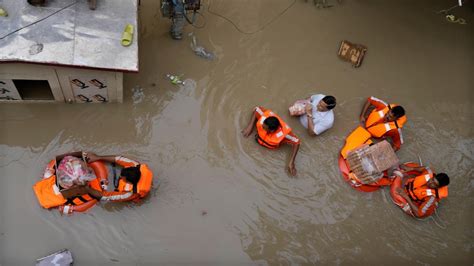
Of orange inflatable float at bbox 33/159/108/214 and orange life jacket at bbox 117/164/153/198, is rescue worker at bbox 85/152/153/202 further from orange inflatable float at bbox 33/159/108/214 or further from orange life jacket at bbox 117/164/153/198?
orange inflatable float at bbox 33/159/108/214

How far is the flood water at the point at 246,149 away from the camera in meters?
5.93

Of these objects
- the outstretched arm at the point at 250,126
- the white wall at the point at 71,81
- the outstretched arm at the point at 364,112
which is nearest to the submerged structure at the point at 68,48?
the white wall at the point at 71,81

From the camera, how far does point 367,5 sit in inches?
345

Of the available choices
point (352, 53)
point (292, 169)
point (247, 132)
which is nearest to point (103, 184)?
point (247, 132)

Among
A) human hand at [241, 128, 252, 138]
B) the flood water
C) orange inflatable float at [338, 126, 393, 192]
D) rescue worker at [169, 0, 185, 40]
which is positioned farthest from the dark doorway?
orange inflatable float at [338, 126, 393, 192]

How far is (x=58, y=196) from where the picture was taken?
18.9ft

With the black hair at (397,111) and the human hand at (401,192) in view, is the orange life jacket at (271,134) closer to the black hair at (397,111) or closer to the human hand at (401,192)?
the black hair at (397,111)

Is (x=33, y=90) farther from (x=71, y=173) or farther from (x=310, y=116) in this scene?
(x=310, y=116)

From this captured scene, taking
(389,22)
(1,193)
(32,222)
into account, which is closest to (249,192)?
(32,222)

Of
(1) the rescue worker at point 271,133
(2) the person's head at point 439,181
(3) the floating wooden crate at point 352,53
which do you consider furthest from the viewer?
(3) the floating wooden crate at point 352,53

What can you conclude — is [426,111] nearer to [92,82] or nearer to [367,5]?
[367,5]

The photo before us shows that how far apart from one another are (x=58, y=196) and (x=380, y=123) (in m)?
4.72

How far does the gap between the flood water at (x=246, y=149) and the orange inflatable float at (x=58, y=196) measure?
0.14 m

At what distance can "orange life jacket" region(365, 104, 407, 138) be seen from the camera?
673 centimetres
